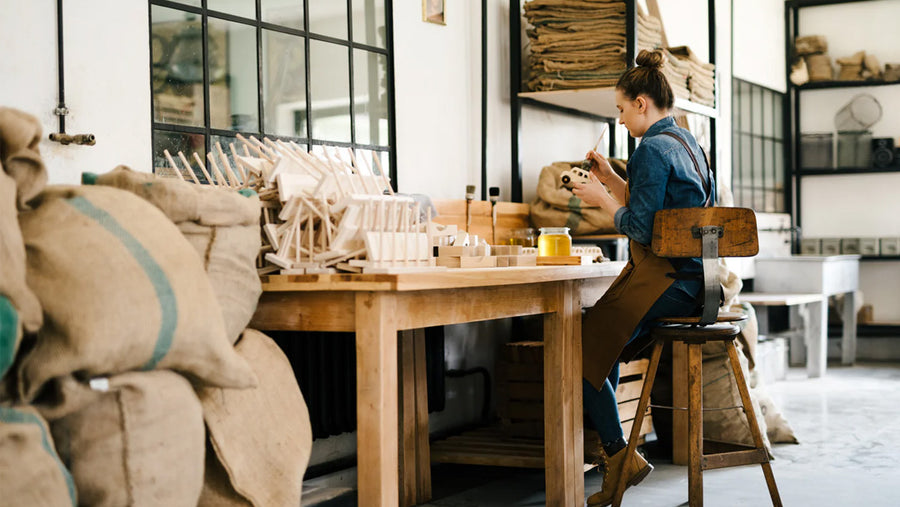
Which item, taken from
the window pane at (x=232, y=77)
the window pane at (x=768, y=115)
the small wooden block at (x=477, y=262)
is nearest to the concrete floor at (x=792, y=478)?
the small wooden block at (x=477, y=262)

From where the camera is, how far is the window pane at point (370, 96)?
395cm

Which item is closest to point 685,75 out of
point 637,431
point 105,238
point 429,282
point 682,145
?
point 682,145

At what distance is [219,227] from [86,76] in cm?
90

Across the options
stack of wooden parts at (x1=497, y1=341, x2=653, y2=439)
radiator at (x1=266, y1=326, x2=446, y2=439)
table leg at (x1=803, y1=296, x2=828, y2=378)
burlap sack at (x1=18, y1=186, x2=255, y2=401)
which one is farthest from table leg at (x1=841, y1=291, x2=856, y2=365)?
burlap sack at (x1=18, y1=186, x2=255, y2=401)

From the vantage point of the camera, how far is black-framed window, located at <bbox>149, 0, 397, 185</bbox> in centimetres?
315

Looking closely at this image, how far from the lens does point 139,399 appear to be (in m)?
1.84

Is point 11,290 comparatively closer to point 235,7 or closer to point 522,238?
point 235,7

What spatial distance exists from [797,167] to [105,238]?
8226 mm

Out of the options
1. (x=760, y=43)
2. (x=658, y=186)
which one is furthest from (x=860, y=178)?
(x=658, y=186)

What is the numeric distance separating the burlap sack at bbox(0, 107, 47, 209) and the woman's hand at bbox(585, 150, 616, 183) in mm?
2190

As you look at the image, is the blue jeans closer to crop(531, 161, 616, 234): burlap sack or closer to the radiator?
the radiator

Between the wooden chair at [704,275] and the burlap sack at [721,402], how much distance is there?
99 cm

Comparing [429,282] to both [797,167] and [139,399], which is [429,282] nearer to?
[139,399]

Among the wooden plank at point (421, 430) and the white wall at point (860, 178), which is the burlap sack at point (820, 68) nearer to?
the white wall at point (860, 178)
